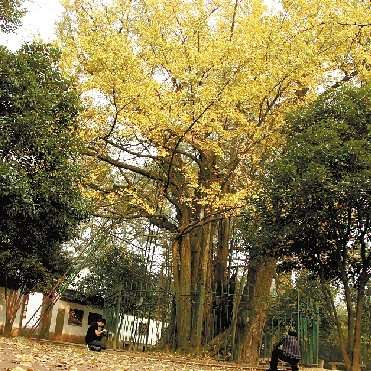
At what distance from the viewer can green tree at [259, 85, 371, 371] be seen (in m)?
9.52

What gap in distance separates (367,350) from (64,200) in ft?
54.5

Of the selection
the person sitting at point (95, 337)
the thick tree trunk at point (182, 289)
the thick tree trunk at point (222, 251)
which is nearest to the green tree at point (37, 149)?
the person sitting at point (95, 337)

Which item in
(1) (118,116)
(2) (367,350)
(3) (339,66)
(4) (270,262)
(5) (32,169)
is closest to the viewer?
(5) (32,169)

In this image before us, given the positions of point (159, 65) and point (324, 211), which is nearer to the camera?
point (324, 211)

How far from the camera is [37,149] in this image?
1063 cm

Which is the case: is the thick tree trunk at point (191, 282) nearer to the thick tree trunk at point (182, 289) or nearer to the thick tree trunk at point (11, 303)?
the thick tree trunk at point (182, 289)

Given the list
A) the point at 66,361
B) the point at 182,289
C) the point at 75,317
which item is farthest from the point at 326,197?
the point at 75,317

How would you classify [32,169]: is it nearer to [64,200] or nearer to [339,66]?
[64,200]

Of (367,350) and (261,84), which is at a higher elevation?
(261,84)

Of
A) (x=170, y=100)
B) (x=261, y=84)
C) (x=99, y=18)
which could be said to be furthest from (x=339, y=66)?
(x=99, y=18)

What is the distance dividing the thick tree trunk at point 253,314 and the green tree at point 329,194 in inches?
132

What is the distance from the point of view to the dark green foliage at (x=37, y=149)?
33.9 ft

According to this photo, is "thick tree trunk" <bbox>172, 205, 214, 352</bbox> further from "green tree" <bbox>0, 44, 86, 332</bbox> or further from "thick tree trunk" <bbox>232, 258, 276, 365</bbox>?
"green tree" <bbox>0, 44, 86, 332</bbox>

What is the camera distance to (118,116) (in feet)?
38.6
